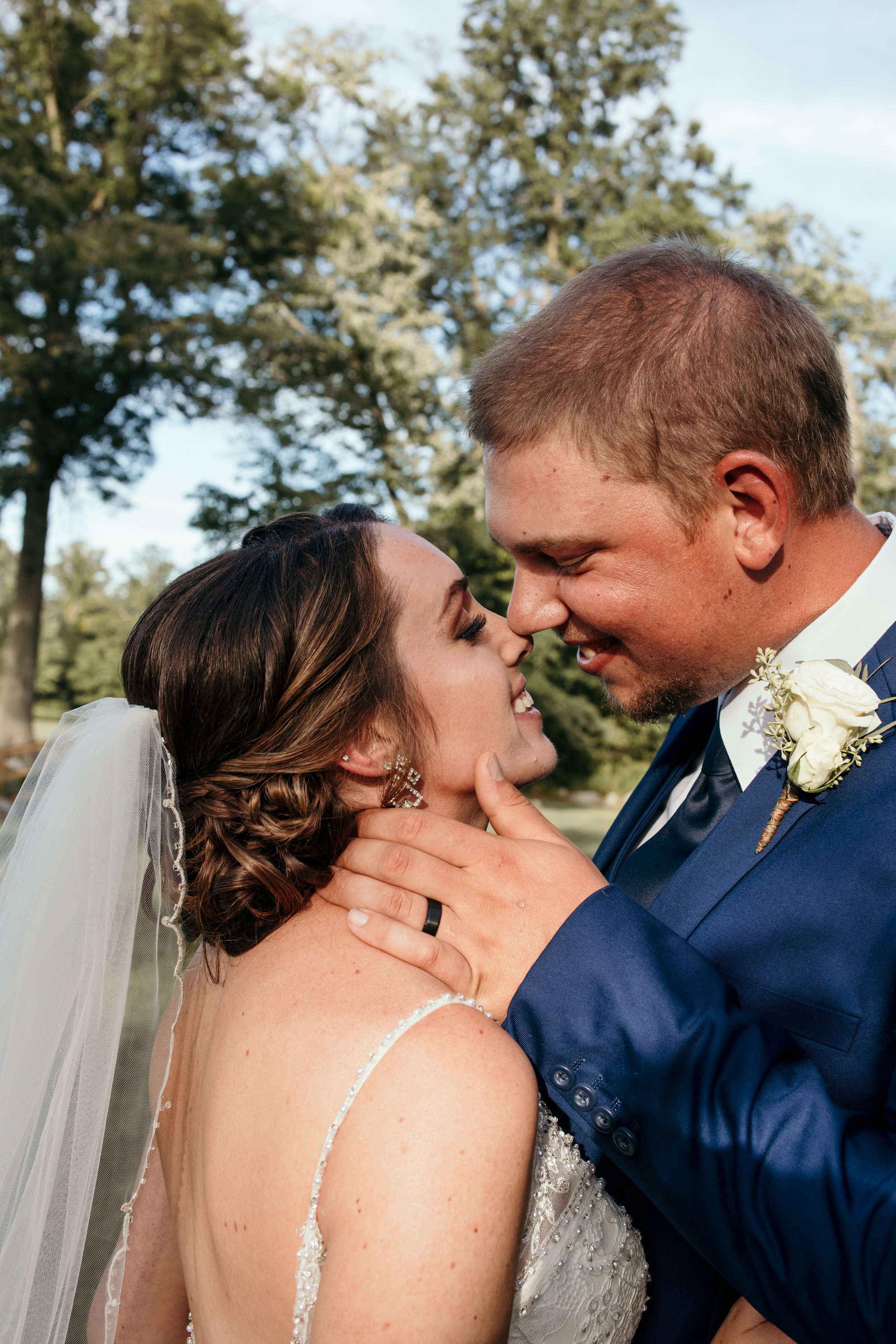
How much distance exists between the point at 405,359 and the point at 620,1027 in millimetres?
25818

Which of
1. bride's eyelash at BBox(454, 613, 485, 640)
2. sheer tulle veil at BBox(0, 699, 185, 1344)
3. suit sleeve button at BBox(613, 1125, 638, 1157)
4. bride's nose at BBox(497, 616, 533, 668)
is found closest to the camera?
suit sleeve button at BBox(613, 1125, 638, 1157)

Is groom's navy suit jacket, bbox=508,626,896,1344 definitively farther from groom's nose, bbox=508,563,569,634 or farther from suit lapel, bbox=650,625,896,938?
groom's nose, bbox=508,563,569,634

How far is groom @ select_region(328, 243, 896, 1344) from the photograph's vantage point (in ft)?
6.45

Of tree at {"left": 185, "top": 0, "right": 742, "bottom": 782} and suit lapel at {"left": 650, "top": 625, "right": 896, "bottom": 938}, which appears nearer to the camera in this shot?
suit lapel at {"left": 650, "top": 625, "right": 896, "bottom": 938}

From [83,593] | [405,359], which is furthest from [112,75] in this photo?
[83,593]

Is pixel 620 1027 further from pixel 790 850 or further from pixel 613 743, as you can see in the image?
pixel 613 743

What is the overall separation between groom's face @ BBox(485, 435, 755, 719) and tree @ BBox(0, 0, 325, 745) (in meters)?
20.7

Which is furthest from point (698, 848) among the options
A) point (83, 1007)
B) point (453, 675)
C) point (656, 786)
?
point (83, 1007)

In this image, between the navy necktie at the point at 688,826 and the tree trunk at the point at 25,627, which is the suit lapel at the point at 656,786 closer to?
the navy necktie at the point at 688,826

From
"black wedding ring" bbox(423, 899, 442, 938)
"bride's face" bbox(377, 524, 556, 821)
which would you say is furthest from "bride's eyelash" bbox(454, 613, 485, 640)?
"black wedding ring" bbox(423, 899, 442, 938)

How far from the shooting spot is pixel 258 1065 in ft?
7.22

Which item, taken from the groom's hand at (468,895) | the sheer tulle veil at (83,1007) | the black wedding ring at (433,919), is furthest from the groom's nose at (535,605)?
the sheer tulle veil at (83,1007)

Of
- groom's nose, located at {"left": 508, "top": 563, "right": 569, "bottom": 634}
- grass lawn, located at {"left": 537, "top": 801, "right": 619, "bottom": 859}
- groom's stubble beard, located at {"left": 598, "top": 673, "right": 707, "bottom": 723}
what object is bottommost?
grass lawn, located at {"left": 537, "top": 801, "right": 619, "bottom": 859}

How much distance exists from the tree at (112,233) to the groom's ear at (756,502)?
69.3ft
